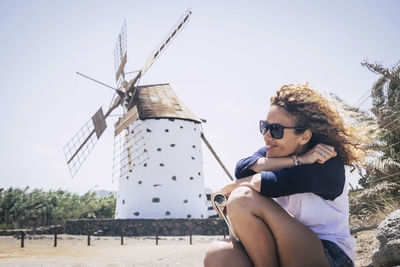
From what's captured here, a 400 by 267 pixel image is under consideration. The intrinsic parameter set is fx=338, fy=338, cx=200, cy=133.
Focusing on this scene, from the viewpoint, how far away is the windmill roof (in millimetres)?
16672

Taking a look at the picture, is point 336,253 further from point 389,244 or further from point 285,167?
point 389,244

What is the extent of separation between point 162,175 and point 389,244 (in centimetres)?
1390

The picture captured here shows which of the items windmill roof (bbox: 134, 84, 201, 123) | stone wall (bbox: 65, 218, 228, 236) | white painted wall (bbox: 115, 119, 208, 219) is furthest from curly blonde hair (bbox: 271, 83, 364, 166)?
windmill roof (bbox: 134, 84, 201, 123)

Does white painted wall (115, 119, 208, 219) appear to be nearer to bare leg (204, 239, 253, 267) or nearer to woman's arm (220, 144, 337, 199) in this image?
woman's arm (220, 144, 337, 199)

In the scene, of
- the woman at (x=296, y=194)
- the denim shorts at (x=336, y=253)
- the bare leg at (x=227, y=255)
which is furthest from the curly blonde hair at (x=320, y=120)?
the bare leg at (x=227, y=255)

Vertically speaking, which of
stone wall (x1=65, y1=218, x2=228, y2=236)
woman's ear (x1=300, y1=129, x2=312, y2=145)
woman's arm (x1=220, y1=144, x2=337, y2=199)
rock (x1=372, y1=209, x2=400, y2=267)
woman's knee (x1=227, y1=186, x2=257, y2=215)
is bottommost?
stone wall (x1=65, y1=218, x2=228, y2=236)

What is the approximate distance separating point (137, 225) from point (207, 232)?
306 cm

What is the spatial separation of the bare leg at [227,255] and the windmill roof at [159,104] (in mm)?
14905

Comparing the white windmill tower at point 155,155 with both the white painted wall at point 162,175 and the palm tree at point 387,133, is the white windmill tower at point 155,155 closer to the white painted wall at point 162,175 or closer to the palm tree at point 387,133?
the white painted wall at point 162,175

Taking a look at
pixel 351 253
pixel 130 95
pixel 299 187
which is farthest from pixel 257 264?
pixel 130 95

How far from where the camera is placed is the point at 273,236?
5.44 feet

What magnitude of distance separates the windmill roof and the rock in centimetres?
1424

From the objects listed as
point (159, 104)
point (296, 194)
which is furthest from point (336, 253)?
point (159, 104)

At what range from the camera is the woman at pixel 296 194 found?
163cm
